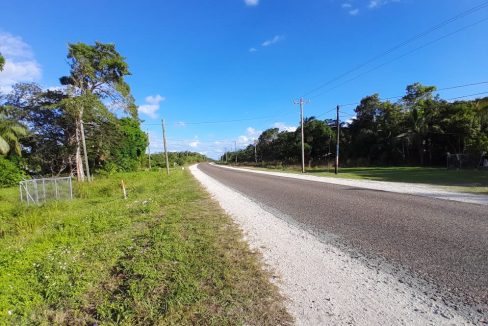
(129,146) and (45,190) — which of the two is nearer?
(45,190)

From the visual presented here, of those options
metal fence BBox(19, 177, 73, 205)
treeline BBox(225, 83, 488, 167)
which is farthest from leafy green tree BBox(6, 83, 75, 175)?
treeline BBox(225, 83, 488, 167)

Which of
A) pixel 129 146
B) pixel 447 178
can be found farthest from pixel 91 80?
pixel 447 178

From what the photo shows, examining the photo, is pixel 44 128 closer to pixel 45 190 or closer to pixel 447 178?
pixel 45 190

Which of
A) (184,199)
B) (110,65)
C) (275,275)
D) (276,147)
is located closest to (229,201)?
(184,199)

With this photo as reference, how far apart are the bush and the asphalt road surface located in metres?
32.4

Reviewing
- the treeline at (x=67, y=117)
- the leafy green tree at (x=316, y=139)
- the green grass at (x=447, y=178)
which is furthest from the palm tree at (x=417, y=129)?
the treeline at (x=67, y=117)

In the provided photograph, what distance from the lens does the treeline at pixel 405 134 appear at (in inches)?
1439

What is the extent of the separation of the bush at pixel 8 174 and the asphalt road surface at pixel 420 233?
32.4 meters

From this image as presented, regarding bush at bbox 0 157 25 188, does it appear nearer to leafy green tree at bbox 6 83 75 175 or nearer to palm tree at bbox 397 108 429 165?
leafy green tree at bbox 6 83 75 175

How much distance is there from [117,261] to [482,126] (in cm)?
4383

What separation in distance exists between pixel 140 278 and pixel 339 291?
8.90 feet

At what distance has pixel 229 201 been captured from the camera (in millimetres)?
11859

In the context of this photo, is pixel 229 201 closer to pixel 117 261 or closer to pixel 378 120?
pixel 117 261

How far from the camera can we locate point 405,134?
4238cm
